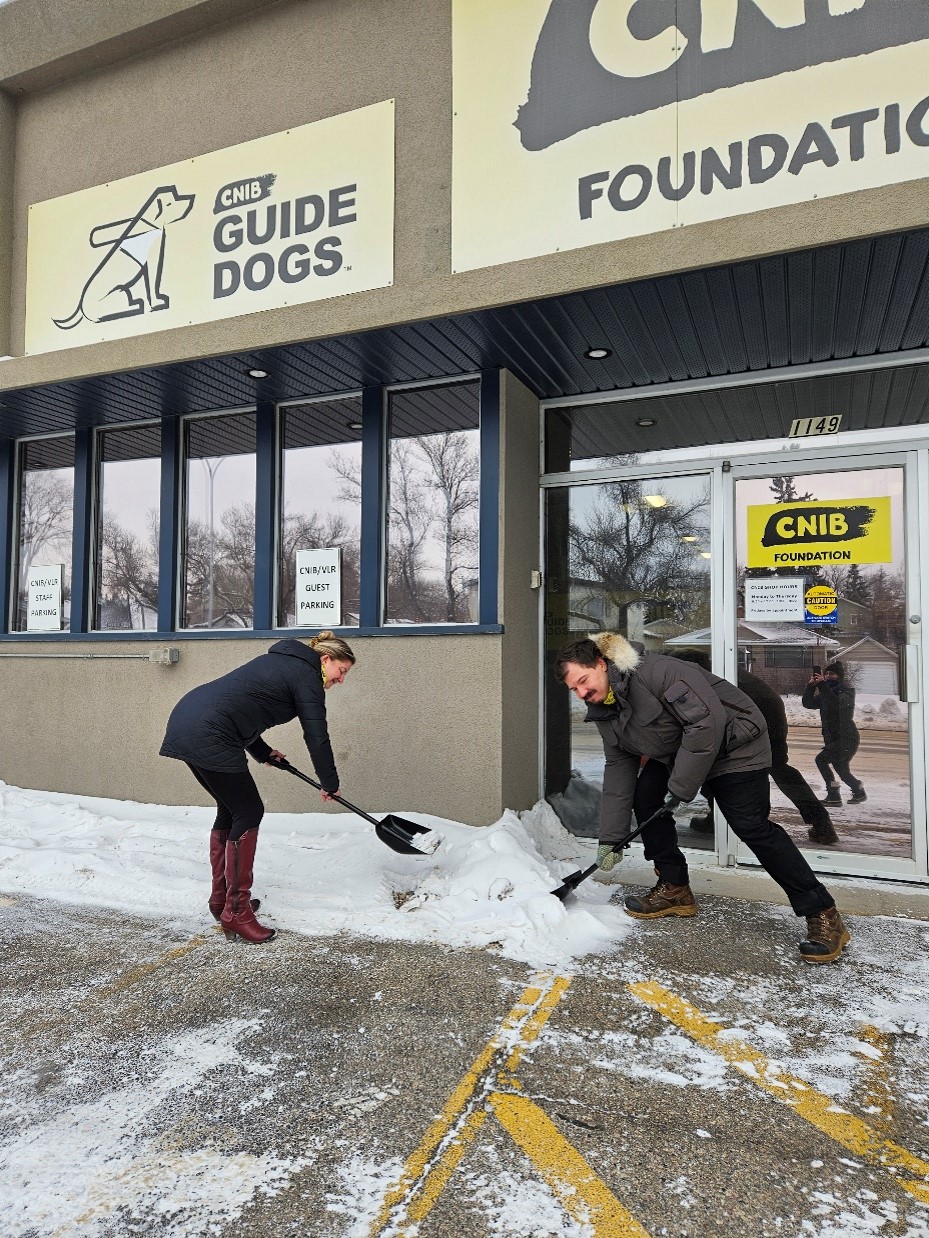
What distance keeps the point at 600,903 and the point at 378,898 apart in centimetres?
131

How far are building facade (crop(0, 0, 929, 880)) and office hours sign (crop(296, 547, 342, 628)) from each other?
0.08 ft

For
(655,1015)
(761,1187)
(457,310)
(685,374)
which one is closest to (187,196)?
(457,310)

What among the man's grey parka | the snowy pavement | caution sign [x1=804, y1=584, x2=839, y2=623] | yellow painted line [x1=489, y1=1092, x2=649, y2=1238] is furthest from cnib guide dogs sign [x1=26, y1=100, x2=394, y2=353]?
yellow painted line [x1=489, y1=1092, x2=649, y2=1238]

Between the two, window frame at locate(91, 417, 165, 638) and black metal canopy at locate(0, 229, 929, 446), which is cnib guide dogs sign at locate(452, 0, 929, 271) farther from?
window frame at locate(91, 417, 165, 638)

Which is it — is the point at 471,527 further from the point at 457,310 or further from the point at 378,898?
the point at 378,898

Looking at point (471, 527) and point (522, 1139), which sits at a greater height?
point (471, 527)

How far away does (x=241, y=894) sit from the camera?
414cm

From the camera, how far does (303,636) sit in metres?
6.35

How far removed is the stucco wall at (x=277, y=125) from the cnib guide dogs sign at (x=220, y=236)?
159 millimetres

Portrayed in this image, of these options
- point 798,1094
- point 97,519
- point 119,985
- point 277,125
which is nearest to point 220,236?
point 277,125

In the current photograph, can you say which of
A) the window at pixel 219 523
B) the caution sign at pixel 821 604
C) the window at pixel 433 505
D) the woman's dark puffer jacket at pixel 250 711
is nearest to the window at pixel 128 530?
the window at pixel 219 523

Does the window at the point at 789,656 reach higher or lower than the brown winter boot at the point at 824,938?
higher

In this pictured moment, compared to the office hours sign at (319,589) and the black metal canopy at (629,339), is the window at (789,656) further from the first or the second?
the office hours sign at (319,589)

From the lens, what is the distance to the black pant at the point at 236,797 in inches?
159
